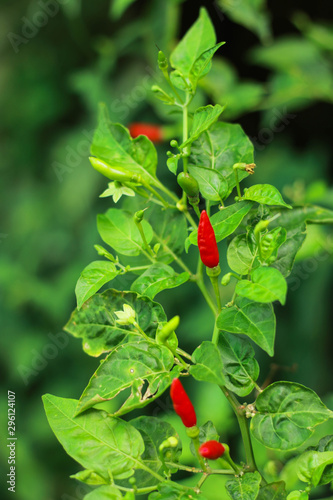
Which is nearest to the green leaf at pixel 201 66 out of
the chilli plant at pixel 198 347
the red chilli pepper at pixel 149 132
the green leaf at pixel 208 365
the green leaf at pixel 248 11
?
the chilli plant at pixel 198 347

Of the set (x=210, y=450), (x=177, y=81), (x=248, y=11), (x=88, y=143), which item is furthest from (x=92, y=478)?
(x=88, y=143)

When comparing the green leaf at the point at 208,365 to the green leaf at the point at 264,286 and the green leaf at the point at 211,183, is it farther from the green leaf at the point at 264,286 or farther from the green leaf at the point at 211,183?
the green leaf at the point at 211,183

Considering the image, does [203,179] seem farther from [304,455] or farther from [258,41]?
[258,41]

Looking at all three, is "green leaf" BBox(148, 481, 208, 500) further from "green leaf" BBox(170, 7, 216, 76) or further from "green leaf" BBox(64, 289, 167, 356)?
"green leaf" BBox(170, 7, 216, 76)

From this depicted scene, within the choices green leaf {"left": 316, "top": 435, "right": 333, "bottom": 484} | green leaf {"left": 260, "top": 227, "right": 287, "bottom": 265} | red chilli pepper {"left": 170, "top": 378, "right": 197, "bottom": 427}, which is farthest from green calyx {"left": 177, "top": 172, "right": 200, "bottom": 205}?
green leaf {"left": 316, "top": 435, "right": 333, "bottom": 484}

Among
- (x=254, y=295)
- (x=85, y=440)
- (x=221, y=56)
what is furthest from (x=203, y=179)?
(x=221, y=56)
